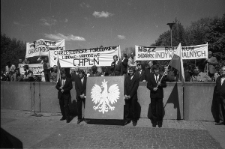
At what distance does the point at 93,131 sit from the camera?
561 centimetres

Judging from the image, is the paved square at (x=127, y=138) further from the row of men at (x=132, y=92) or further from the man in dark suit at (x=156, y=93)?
the row of men at (x=132, y=92)

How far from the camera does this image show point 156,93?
6156mm

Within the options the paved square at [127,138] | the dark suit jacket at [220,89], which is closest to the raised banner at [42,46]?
the paved square at [127,138]

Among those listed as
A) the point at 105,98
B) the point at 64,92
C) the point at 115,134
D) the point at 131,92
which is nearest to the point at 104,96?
the point at 105,98

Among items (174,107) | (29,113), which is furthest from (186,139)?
(29,113)

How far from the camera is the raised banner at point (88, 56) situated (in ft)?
29.9

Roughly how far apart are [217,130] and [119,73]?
3.95m

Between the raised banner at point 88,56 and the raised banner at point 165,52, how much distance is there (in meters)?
1.69

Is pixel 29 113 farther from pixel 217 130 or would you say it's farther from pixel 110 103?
pixel 217 130

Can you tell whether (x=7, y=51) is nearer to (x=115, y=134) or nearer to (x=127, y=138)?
(x=115, y=134)

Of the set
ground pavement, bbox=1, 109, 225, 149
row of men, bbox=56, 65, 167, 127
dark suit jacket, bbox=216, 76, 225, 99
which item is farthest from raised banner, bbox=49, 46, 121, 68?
dark suit jacket, bbox=216, 76, 225, 99

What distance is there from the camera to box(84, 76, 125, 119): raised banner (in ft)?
20.0

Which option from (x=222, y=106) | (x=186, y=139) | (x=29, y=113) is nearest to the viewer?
(x=186, y=139)

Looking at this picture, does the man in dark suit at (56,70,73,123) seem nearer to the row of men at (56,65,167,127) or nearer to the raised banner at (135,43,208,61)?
the row of men at (56,65,167,127)
